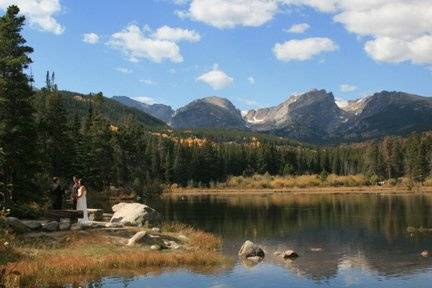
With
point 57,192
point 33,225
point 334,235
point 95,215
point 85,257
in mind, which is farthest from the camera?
point 334,235

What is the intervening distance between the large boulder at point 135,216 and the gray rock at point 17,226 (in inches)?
345

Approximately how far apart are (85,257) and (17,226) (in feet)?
23.5

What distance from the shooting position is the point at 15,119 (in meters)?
42.0

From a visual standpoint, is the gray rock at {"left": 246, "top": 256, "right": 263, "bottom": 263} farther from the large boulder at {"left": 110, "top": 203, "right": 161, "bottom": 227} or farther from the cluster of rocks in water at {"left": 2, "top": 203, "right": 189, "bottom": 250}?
the large boulder at {"left": 110, "top": 203, "right": 161, "bottom": 227}

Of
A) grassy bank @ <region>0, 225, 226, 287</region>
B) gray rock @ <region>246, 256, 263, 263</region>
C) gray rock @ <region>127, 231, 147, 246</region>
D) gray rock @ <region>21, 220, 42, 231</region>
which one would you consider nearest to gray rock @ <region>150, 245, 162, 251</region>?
grassy bank @ <region>0, 225, 226, 287</region>

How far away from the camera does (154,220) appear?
154 ft

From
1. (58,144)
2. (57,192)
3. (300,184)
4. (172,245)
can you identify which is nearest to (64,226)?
(172,245)

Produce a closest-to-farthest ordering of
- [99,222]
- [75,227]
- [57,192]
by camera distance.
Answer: [75,227], [99,222], [57,192]

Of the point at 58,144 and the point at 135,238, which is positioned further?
the point at 58,144

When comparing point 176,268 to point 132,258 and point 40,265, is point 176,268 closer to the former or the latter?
point 132,258

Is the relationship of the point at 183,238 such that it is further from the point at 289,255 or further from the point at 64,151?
the point at 64,151

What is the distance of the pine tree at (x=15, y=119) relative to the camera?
41188 mm

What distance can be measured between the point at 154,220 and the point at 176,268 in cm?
1577

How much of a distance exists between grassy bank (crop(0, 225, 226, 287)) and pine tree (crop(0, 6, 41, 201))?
27.1 ft
